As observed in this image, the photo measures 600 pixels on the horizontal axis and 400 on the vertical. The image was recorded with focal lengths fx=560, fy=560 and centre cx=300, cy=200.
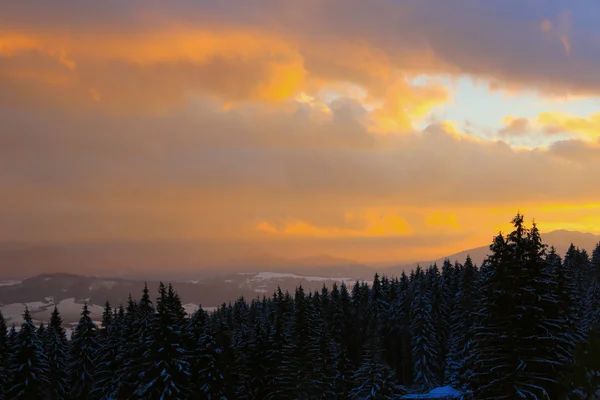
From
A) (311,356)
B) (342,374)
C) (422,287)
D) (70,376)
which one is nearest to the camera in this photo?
(311,356)

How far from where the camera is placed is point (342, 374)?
74.8m

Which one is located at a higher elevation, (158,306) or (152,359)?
(158,306)

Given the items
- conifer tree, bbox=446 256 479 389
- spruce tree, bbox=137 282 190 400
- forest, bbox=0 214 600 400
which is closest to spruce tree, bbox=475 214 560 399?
forest, bbox=0 214 600 400

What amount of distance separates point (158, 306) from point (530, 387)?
31.0m

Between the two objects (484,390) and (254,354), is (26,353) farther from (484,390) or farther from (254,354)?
(484,390)

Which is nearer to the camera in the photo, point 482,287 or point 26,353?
point 482,287

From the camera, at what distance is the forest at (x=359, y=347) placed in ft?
89.7

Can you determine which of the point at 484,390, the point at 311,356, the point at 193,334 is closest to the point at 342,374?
the point at 311,356

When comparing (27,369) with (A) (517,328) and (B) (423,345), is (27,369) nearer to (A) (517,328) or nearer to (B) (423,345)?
(A) (517,328)

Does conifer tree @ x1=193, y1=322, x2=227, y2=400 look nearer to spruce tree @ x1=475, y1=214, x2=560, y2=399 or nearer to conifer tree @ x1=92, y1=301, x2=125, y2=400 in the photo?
conifer tree @ x1=92, y1=301, x2=125, y2=400

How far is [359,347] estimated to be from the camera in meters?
96.0

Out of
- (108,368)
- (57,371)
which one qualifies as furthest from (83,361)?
(108,368)

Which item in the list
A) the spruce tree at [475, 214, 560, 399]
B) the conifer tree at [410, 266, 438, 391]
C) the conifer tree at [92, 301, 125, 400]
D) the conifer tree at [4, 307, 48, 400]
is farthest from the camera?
the conifer tree at [410, 266, 438, 391]

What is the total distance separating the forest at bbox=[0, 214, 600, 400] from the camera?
89.7 feet
